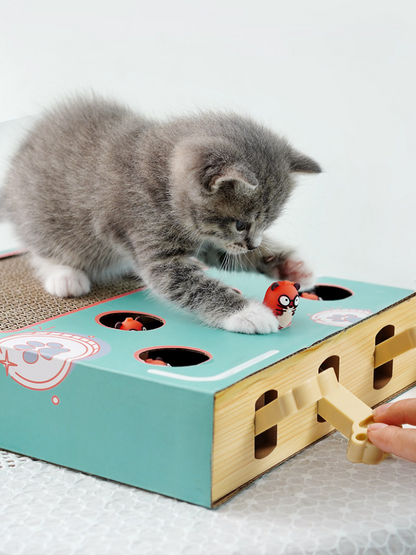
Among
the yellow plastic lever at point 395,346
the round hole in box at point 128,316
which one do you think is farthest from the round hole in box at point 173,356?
the yellow plastic lever at point 395,346

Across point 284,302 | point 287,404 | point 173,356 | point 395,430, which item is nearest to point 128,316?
point 173,356

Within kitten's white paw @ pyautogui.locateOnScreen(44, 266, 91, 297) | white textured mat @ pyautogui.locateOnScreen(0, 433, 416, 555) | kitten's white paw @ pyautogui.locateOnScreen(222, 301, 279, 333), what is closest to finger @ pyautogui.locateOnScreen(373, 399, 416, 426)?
white textured mat @ pyautogui.locateOnScreen(0, 433, 416, 555)

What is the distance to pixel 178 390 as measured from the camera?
3.10ft

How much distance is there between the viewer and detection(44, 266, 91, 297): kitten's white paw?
1410 millimetres

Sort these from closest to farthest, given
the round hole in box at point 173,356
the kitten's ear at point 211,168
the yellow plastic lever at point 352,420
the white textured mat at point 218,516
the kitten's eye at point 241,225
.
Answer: the white textured mat at point 218,516 → the yellow plastic lever at point 352,420 → the round hole in box at point 173,356 → the kitten's ear at point 211,168 → the kitten's eye at point 241,225

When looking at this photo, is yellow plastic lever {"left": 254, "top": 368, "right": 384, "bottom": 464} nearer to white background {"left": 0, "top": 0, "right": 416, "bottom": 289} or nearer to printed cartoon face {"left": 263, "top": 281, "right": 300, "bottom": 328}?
printed cartoon face {"left": 263, "top": 281, "right": 300, "bottom": 328}

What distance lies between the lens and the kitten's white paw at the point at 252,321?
1.17 m

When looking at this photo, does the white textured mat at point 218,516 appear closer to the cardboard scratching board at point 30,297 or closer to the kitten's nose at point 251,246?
the cardboard scratching board at point 30,297

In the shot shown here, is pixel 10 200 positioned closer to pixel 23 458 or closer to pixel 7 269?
pixel 7 269

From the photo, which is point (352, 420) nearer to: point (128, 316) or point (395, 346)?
point (395, 346)

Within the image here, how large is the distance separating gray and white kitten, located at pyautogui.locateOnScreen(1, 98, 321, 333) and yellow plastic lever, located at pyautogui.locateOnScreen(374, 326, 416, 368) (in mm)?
235

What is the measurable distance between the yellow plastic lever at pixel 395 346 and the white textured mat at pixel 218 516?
23cm

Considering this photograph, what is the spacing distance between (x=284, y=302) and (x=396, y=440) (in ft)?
1.11

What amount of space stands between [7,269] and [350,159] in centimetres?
106
